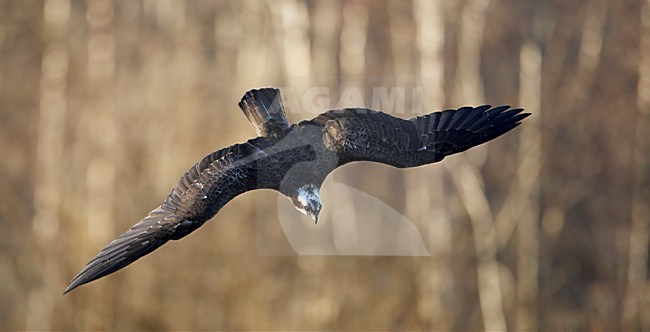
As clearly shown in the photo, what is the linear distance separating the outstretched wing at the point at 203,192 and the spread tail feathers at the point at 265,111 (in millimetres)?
221

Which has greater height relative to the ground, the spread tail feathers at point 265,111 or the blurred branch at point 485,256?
the spread tail feathers at point 265,111

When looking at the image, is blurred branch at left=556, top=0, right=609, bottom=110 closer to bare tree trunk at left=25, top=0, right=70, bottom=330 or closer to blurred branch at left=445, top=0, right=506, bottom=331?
blurred branch at left=445, top=0, right=506, bottom=331

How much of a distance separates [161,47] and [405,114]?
2.82m

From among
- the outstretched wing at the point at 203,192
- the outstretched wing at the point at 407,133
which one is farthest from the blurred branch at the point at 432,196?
the outstretched wing at the point at 203,192

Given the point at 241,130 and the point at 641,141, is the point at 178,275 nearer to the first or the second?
the point at 241,130

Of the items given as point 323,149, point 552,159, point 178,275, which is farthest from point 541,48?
point 323,149

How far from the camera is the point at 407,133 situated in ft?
20.4

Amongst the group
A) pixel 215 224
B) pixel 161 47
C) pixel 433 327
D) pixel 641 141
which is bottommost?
pixel 433 327

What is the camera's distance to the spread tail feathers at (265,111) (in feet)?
20.7

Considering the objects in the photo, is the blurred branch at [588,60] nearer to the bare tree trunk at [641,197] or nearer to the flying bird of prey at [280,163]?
the bare tree trunk at [641,197]

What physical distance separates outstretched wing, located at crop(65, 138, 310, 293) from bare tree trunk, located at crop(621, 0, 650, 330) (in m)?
7.05

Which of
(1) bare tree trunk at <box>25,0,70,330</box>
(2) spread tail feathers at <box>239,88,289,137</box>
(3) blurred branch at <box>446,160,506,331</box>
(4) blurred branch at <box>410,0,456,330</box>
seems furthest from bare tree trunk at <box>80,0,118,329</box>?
(2) spread tail feathers at <box>239,88,289,137</box>

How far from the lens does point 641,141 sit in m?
12.7

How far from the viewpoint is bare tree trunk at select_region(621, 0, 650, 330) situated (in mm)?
12281
